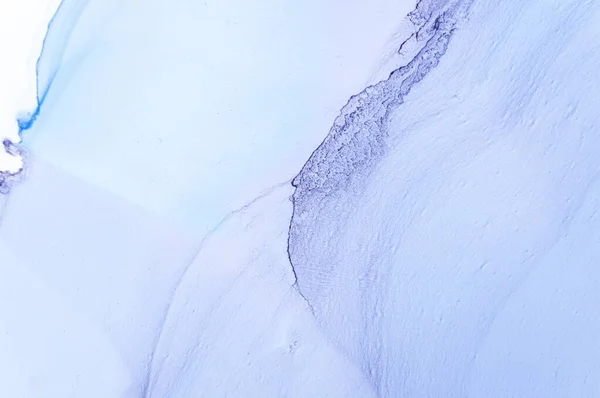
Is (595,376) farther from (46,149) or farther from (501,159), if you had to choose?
(46,149)

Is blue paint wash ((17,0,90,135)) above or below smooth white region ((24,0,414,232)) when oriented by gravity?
above

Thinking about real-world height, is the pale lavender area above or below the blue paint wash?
below

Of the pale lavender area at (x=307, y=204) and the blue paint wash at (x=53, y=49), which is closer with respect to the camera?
the pale lavender area at (x=307, y=204)

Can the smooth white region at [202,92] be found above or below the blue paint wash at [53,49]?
below

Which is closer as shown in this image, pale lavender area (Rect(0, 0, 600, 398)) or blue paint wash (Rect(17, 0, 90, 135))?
pale lavender area (Rect(0, 0, 600, 398))

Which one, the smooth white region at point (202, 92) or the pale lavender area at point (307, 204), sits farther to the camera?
the smooth white region at point (202, 92)

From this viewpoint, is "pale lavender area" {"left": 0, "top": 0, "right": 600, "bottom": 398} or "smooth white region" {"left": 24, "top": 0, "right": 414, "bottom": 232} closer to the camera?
"pale lavender area" {"left": 0, "top": 0, "right": 600, "bottom": 398}

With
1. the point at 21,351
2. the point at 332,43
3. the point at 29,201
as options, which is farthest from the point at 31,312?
the point at 332,43

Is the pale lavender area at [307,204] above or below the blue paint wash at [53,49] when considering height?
below
